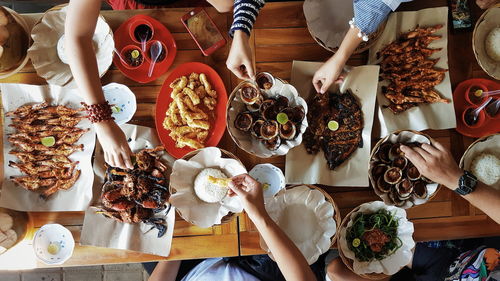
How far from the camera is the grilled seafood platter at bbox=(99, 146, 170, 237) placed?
2197mm

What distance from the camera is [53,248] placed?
7.11 ft

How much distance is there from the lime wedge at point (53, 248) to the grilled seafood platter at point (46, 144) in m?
0.32

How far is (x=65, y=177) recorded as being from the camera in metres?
2.26

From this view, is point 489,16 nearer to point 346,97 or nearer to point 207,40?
point 346,97

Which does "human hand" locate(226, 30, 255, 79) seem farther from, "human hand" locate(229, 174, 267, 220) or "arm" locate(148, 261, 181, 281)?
"arm" locate(148, 261, 181, 281)

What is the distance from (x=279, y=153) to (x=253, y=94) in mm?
431

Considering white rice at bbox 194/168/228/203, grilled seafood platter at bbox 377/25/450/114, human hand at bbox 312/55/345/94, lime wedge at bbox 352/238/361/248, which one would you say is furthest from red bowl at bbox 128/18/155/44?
lime wedge at bbox 352/238/361/248

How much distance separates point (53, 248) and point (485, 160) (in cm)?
292

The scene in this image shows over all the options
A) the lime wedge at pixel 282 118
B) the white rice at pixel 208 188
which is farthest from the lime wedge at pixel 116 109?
the lime wedge at pixel 282 118

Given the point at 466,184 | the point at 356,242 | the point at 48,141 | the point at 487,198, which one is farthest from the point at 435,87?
the point at 48,141

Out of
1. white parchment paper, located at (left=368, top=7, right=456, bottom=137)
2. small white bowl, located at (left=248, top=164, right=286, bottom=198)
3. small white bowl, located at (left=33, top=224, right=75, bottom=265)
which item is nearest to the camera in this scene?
small white bowl, located at (left=33, top=224, right=75, bottom=265)

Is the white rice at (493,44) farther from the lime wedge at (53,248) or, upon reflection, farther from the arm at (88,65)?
the lime wedge at (53,248)

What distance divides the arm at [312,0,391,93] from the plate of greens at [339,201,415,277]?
2.89ft

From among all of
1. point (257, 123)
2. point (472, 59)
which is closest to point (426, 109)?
point (472, 59)
